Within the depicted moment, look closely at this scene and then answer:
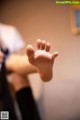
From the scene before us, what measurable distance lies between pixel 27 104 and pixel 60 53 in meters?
0.13

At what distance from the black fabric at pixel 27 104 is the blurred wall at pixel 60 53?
2cm

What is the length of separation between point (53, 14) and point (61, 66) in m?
0.10

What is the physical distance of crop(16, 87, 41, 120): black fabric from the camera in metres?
0.50

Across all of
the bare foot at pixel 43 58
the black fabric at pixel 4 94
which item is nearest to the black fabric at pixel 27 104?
the black fabric at pixel 4 94

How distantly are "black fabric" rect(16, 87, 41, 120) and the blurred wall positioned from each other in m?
0.02

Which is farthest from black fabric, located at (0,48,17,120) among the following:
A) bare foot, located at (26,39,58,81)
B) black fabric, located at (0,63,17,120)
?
bare foot, located at (26,39,58,81)

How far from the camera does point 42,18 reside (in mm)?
479

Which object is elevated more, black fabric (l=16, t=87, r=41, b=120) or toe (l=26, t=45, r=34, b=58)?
toe (l=26, t=45, r=34, b=58)

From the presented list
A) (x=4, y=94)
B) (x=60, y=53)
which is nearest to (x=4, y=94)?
(x=4, y=94)

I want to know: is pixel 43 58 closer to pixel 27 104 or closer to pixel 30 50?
pixel 30 50

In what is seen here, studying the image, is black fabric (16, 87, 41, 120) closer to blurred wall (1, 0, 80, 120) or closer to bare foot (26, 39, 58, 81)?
blurred wall (1, 0, 80, 120)

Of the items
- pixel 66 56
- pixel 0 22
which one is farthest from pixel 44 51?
pixel 0 22

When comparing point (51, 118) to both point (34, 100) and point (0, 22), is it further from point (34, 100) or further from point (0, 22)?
point (0, 22)

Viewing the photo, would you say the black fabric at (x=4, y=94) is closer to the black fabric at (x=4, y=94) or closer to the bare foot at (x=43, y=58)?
the black fabric at (x=4, y=94)
